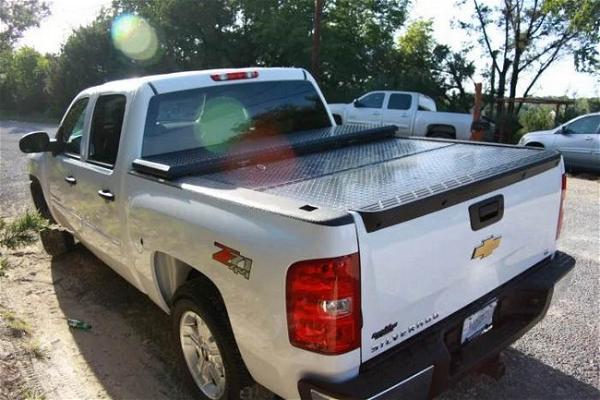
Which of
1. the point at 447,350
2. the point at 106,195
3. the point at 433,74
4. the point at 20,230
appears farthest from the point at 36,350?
the point at 433,74

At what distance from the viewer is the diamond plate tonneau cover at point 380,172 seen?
7.63 feet

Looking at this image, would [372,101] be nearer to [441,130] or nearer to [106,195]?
[441,130]

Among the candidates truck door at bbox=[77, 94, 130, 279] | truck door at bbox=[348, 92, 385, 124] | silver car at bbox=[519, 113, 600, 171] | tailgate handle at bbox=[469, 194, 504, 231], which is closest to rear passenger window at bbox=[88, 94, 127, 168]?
truck door at bbox=[77, 94, 130, 279]

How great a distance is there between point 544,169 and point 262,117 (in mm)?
2089

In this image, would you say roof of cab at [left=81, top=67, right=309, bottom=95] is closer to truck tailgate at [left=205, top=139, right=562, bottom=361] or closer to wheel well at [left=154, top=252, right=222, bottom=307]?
truck tailgate at [left=205, top=139, right=562, bottom=361]

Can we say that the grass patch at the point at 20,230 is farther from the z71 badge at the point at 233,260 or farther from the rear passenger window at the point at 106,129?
the z71 badge at the point at 233,260

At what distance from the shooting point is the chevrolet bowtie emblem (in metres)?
2.48

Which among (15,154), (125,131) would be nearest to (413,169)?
(125,131)

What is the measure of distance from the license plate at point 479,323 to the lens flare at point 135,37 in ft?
100

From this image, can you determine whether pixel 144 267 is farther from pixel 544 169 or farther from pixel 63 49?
pixel 63 49

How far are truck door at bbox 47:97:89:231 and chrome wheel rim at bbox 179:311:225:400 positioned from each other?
1.87 m

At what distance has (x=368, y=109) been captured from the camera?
15562mm

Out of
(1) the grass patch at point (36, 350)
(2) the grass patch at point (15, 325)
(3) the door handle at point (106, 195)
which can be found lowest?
(1) the grass patch at point (36, 350)

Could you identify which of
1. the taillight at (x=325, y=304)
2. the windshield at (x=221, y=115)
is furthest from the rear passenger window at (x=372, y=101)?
the taillight at (x=325, y=304)
